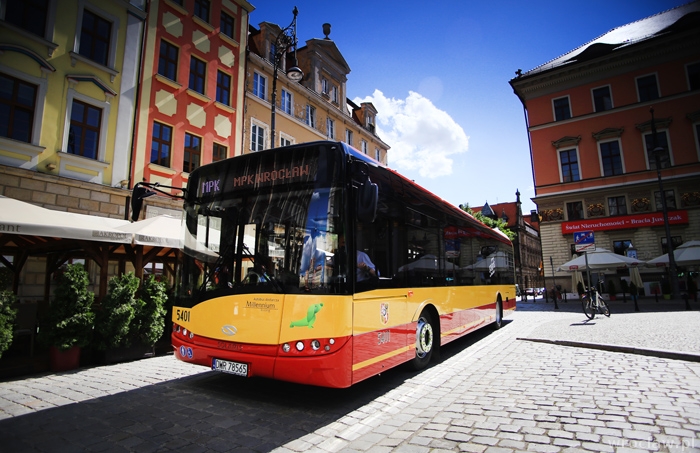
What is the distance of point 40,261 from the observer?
12.8 meters

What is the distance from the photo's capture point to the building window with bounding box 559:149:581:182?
3092 centimetres

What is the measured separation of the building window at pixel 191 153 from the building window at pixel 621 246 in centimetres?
2919

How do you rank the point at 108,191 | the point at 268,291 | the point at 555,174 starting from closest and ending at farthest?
the point at 268,291
the point at 108,191
the point at 555,174

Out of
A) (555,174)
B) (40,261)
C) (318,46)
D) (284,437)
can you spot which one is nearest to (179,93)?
(40,261)

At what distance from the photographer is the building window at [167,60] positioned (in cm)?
1631

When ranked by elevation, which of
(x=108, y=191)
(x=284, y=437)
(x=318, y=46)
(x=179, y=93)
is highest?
(x=318, y=46)

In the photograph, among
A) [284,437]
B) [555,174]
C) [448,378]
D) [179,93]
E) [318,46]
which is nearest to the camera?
[284,437]

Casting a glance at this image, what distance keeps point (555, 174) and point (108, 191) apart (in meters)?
31.5

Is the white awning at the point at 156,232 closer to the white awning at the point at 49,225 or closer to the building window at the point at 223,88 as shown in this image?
the white awning at the point at 49,225

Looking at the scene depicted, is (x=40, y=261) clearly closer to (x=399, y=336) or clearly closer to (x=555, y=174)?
(x=399, y=336)

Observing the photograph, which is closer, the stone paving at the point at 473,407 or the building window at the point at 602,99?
the stone paving at the point at 473,407

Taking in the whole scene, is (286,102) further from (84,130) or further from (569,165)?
(569,165)

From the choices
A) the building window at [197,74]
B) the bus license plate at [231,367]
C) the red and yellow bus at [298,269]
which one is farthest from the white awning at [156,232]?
the building window at [197,74]

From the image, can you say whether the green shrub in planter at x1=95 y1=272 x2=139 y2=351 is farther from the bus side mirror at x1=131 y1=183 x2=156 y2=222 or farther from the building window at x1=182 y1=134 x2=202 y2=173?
the building window at x1=182 y1=134 x2=202 y2=173
